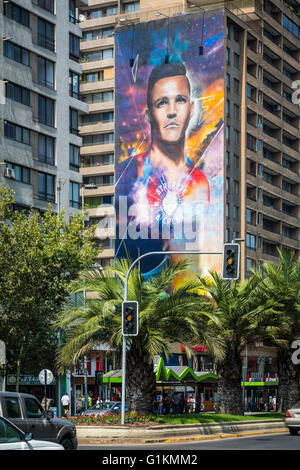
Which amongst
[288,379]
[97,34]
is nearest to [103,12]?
[97,34]

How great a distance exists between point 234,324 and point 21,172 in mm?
20970

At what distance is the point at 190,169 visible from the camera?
91625 millimetres

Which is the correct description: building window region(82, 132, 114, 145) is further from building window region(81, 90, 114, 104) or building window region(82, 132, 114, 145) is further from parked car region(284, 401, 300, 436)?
parked car region(284, 401, 300, 436)

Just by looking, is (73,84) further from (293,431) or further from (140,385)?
(293,431)

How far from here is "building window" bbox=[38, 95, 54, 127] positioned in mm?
59156

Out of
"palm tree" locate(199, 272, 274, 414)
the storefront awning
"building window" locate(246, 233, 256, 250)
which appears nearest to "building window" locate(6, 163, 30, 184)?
the storefront awning

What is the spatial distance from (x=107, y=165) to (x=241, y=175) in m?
15.8

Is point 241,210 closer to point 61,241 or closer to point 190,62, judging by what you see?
point 190,62

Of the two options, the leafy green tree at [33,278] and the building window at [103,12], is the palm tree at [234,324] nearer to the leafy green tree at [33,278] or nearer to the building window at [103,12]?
the leafy green tree at [33,278]

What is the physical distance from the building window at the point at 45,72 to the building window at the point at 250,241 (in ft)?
129

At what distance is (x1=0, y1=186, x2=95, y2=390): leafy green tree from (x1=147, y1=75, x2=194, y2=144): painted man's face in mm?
51153

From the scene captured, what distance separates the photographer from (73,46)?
6450 centimetres
